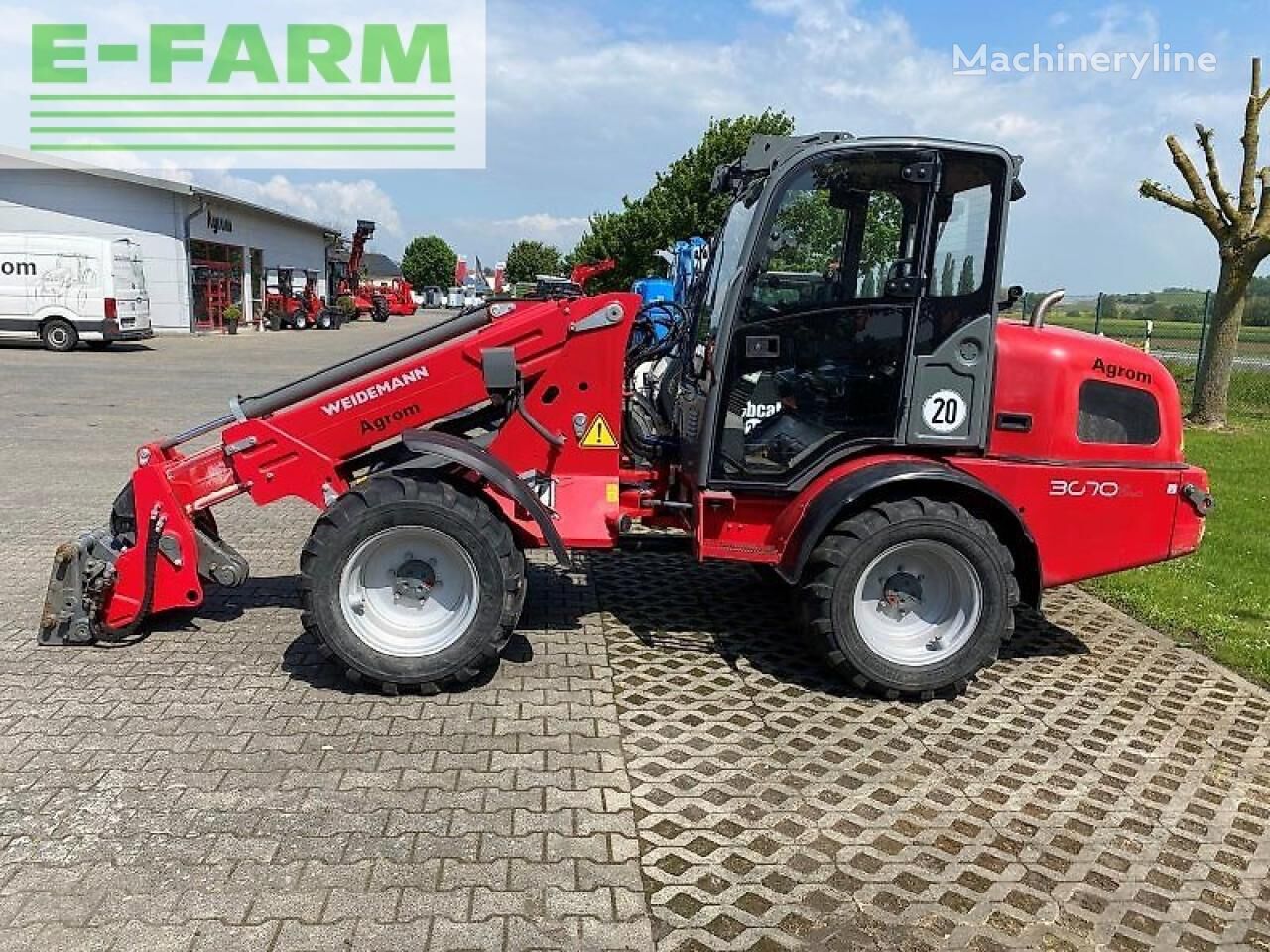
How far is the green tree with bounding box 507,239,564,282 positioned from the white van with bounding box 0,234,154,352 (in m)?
62.8

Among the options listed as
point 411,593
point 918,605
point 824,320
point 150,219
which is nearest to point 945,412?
point 824,320

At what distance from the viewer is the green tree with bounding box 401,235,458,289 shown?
101 m

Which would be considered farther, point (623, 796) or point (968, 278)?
point (968, 278)

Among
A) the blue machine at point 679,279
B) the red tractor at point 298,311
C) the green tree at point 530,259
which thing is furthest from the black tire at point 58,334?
the green tree at point 530,259

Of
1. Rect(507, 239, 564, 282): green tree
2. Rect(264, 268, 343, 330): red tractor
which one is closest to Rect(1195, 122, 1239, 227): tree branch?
Rect(264, 268, 343, 330): red tractor

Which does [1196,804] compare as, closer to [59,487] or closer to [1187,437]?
[59,487]

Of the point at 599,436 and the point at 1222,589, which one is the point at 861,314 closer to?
the point at 599,436

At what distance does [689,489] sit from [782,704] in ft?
3.83

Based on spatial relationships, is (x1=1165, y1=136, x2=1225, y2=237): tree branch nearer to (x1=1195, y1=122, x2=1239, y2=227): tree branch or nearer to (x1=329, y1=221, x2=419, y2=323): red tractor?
(x1=1195, y1=122, x2=1239, y2=227): tree branch

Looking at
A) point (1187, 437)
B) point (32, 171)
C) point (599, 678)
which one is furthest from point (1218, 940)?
point (32, 171)

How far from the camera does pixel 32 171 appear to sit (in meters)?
31.0

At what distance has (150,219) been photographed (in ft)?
105

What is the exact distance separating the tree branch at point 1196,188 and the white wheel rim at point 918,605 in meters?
11.3

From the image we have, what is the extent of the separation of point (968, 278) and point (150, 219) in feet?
111
